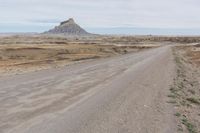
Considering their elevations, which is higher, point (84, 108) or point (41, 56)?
point (84, 108)

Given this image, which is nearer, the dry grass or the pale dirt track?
the pale dirt track

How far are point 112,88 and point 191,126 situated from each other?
887 cm

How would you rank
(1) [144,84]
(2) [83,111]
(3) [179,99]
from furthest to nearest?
(1) [144,84] → (3) [179,99] → (2) [83,111]

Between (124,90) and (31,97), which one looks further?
(124,90)

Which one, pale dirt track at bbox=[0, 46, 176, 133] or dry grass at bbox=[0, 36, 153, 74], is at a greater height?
pale dirt track at bbox=[0, 46, 176, 133]

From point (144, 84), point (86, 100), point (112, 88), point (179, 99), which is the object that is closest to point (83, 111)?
point (86, 100)

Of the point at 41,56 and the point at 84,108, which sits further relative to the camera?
the point at 41,56

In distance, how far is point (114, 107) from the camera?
1459 cm

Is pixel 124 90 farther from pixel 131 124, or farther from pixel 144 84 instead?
pixel 131 124

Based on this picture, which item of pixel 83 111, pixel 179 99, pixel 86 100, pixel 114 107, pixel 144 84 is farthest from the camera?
pixel 144 84

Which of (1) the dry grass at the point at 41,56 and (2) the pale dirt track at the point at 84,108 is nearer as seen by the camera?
(2) the pale dirt track at the point at 84,108

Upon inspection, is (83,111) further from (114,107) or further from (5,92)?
(5,92)

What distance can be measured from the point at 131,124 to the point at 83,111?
2.39m

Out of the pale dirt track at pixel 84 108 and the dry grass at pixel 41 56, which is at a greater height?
the pale dirt track at pixel 84 108
